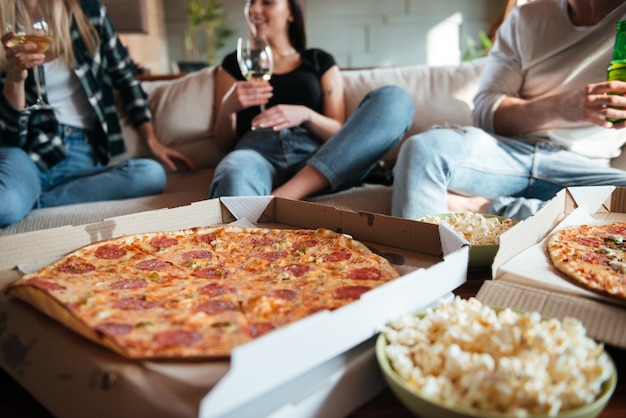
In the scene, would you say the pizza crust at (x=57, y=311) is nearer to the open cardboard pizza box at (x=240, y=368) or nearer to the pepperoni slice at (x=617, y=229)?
the open cardboard pizza box at (x=240, y=368)

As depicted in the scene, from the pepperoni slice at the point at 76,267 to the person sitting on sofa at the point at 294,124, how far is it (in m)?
0.67

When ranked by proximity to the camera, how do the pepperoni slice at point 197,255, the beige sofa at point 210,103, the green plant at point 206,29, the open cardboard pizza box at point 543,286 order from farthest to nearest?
the green plant at point 206,29 → the beige sofa at point 210,103 → the pepperoni slice at point 197,255 → the open cardboard pizza box at point 543,286

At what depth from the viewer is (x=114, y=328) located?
611mm

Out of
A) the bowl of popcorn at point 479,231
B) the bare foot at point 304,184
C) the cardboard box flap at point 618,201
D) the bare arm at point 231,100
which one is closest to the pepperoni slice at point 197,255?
the bowl of popcorn at point 479,231

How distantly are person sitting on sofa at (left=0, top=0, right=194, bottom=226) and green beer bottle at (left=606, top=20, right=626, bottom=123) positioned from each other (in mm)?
1593

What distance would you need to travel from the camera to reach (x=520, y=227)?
831mm

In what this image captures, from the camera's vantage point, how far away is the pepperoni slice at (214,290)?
2.58ft

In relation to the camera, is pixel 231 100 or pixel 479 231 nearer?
pixel 479 231

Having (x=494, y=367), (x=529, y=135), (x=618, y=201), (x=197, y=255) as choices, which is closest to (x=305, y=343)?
(x=494, y=367)

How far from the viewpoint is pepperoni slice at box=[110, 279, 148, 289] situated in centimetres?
83

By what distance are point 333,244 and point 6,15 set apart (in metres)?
Answer: 1.50

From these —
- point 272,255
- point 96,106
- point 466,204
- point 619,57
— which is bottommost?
point 466,204

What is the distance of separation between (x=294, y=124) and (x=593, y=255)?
3.95ft

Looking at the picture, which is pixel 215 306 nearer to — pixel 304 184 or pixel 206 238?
pixel 206 238
